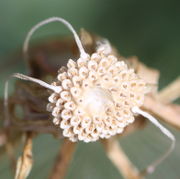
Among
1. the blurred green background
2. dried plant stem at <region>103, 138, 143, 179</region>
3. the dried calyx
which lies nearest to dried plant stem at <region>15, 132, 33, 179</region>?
the dried calyx

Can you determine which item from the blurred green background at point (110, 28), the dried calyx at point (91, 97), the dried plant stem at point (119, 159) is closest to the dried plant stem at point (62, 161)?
the dried plant stem at point (119, 159)

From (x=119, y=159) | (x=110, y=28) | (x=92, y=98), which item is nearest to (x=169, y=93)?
(x=119, y=159)

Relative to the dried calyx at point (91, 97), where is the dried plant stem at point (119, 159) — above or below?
below

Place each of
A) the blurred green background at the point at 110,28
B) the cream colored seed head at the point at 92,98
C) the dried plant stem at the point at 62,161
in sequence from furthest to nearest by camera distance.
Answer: the blurred green background at the point at 110,28
the dried plant stem at the point at 62,161
the cream colored seed head at the point at 92,98

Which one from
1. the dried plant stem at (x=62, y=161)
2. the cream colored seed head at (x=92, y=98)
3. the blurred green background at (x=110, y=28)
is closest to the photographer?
the cream colored seed head at (x=92, y=98)

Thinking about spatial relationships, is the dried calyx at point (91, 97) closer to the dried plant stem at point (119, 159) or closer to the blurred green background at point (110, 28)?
the dried plant stem at point (119, 159)

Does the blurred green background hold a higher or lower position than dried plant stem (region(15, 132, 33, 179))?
higher

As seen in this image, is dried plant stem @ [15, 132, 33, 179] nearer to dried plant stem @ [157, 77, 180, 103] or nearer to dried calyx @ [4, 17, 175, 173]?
dried calyx @ [4, 17, 175, 173]

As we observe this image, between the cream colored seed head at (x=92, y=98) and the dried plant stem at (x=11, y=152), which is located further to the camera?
the dried plant stem at (x=11, y=152)

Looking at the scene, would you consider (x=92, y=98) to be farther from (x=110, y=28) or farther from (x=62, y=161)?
(x=110, y=28)
